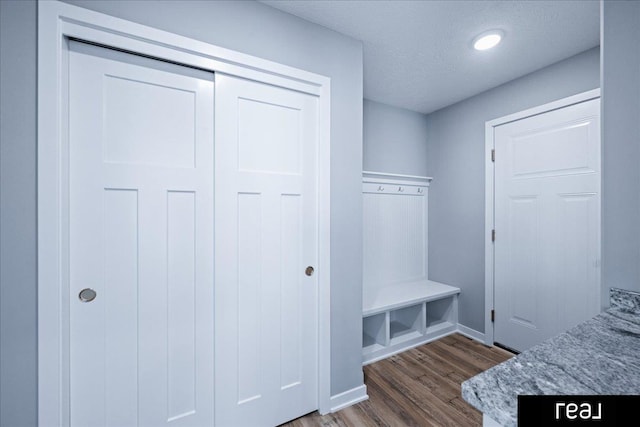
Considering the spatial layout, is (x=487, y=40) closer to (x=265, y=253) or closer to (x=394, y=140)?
(x=394, y=140)

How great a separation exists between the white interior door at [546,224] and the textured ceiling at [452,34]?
1.57ft

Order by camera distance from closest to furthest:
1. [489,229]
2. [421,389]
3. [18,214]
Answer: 1. [18,214]
2. [421,389]
3. [489,229]

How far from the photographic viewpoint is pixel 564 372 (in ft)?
2.04

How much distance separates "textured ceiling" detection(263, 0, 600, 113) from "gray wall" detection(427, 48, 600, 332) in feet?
0.54

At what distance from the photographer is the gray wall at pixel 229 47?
985mm

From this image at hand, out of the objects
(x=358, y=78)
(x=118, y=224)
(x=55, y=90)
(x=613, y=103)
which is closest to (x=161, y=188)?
(x=118, y=224)

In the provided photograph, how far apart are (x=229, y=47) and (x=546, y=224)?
260 cm

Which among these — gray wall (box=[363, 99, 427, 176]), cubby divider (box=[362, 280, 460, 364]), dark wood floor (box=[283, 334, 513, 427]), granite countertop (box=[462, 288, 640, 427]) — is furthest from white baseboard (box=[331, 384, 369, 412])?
gray wall (box=[363, 99, 427, 176])

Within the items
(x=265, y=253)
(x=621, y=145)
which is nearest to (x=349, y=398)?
(x=265, y=253)

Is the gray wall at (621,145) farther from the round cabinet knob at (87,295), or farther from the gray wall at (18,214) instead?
the gray wall at (18,214)

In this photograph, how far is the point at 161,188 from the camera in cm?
126

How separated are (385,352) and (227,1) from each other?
2.73 m

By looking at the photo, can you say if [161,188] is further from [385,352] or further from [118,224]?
[385,352]

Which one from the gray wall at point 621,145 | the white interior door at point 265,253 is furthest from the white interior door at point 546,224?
the white interior door at point 265,253
